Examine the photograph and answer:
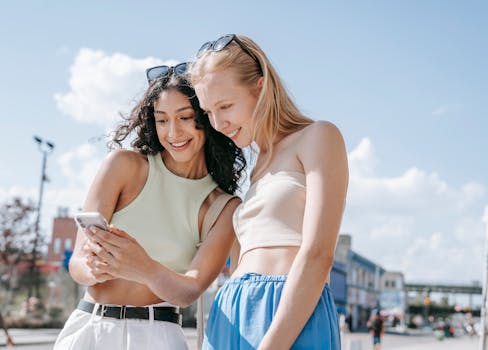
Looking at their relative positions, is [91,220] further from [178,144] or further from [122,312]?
[178,144]

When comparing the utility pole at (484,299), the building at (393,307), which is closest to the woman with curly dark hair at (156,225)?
the utility pole at (484,299)

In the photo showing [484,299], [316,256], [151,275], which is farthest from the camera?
[484,299]

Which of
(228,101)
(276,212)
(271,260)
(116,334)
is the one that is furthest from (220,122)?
(116,334)

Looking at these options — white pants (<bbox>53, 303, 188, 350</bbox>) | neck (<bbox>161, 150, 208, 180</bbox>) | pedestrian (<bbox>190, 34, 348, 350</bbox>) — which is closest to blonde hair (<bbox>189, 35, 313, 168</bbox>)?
pedestrian (<bbox>190, 34, 348, 350</bbox>)

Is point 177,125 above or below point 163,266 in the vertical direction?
above

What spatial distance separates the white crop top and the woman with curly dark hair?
15.1 inches

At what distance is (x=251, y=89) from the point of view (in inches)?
90.0

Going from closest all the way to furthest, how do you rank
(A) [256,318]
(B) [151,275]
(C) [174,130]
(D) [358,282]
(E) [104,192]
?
(A) [256,318], (B) [151,275], (E) [104,192], (C) [174,130], (D) [358,282]

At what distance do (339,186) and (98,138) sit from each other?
57.9 inches

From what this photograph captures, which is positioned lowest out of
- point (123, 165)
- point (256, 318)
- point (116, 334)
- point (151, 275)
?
point (116, 334)

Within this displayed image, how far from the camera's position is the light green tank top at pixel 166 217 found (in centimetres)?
261

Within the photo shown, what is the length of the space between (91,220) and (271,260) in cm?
60

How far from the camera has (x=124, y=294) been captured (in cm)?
249

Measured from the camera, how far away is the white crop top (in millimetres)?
2066
